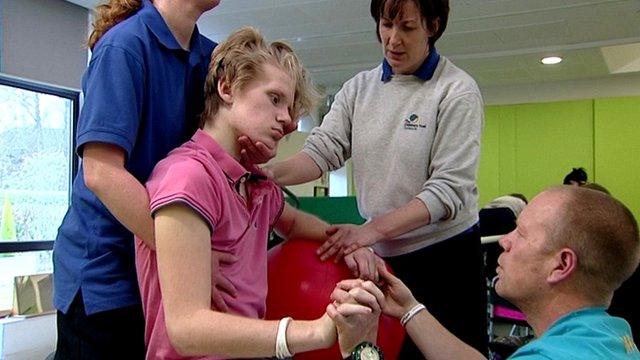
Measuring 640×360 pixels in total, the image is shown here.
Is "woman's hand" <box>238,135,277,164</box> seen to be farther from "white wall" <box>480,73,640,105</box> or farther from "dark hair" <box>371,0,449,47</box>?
"white wall" <box>480,73,640,105</box>

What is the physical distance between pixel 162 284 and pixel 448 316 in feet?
3.09

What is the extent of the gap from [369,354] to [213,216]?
1.22ft

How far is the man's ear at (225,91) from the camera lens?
1.08m

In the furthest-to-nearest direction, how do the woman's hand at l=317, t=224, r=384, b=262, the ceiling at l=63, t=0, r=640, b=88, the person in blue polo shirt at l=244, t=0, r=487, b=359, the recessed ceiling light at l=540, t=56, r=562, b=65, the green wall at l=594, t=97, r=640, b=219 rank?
1. the green wall at l=594, t=97, r=640, b=219
2. the recessed ceiling light at l=540, t=56, r=562, b=65
3. the ceiling at l=63, t=0, r=640, b=88
4. the person in blue polo shirt at l=244, t=0, r=487, b=359
5. the woman's hand at l=317, t=224, r=384, b=262

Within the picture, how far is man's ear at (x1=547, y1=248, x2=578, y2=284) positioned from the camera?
3.68 ft

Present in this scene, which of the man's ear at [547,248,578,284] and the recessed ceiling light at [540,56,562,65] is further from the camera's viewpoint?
the recessed ceiling light at [540,56,562,65]

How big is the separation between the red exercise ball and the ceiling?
3196 mm

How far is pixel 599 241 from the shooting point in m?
1.10

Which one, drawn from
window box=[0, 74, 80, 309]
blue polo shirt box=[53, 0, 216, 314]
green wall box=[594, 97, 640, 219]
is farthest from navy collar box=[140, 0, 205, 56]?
green wall box=[594, 97, 640, 219]

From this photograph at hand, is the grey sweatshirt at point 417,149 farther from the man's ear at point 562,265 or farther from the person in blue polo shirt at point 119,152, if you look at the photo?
the person in blue polo shirt at point 119,152

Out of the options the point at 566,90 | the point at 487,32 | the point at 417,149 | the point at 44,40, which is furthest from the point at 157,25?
the point at 566,90

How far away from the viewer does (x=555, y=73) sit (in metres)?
6.39

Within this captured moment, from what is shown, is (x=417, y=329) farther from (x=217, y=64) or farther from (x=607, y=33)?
(x=607, y=33)

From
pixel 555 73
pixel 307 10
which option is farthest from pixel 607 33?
pixel 307 10
